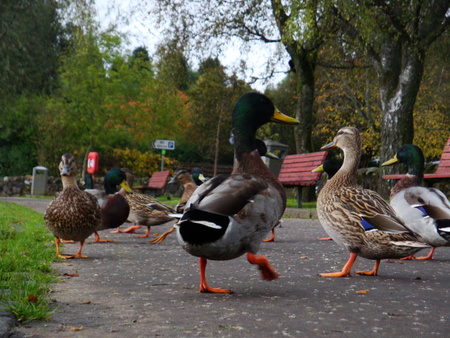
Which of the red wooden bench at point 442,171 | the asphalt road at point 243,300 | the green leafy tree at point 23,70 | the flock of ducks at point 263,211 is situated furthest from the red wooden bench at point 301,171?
the green leafy tree at point 23,70

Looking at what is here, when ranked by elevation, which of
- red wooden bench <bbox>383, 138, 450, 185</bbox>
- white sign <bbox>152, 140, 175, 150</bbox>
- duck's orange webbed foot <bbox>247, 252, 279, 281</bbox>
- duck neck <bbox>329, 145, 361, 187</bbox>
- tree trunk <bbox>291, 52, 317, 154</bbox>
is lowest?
duck's orange webbed foot <bbox>247, 252, 279, 281</bbox>

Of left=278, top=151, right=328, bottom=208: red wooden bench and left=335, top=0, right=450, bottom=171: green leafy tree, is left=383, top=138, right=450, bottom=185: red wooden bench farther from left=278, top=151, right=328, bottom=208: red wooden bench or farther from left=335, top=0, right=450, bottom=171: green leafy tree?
left=278, top=151, right=328, bottom=208: red wooden bench

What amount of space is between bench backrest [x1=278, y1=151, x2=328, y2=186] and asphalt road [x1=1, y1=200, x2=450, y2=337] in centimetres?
926

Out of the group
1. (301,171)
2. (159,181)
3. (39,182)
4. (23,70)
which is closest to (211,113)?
(39,182)

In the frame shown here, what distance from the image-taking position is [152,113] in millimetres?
36188

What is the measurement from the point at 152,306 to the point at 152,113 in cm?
3306

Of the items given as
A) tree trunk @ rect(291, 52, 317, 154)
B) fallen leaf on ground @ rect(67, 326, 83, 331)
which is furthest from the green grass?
tree trunk @ rect(291, 52, 317, 154)

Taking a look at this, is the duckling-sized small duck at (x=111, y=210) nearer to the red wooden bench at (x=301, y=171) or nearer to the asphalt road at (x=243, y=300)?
the asphalt road at (x=243, y=300)

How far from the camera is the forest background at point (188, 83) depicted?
15977 mm

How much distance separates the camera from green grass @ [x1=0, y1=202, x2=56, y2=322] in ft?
10.8

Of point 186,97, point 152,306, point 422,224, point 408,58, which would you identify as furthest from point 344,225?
point 186,97

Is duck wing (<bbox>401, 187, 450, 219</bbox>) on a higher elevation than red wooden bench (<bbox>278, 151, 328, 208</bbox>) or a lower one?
lower

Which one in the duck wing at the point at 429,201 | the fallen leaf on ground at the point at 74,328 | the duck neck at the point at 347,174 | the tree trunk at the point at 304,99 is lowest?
the fallen leaf on ground at the point at 74,328

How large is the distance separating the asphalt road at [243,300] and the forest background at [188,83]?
33.2 feet
